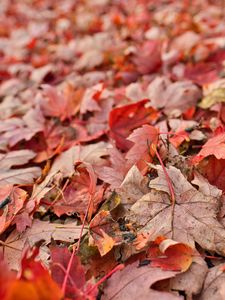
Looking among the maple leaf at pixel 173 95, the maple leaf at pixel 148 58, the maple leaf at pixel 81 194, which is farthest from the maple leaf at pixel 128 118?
the maple leaf at pixel 148 58

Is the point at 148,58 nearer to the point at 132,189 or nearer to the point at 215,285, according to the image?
the point at 132,189

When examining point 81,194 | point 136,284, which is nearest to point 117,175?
point 81,194

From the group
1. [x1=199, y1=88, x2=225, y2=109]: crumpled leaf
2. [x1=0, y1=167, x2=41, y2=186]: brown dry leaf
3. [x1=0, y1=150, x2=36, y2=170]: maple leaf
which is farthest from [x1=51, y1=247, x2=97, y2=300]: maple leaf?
[x1=199, y1=88, x2=225, y2=109]: crumpled leaf

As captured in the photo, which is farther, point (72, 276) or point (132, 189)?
point (132, 189)

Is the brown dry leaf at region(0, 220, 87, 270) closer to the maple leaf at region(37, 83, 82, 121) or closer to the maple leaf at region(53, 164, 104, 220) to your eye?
the maple leaf at region(53, 164, 104, 220)

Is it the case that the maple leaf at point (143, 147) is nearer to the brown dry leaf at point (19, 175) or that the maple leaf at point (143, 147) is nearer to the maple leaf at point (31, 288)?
the brown dry leaf at point (19, 175)

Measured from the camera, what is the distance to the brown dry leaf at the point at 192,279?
3.18 feet

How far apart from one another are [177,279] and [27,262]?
0.37 metres

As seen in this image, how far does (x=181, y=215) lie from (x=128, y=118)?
1.98ft

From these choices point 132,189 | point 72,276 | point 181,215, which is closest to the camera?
point 72,276

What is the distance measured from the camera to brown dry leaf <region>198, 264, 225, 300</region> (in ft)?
3.13

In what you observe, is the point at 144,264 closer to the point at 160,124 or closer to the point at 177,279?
the point at 177,279

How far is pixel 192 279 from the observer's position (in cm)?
99

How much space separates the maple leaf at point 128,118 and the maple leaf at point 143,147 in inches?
8.7
